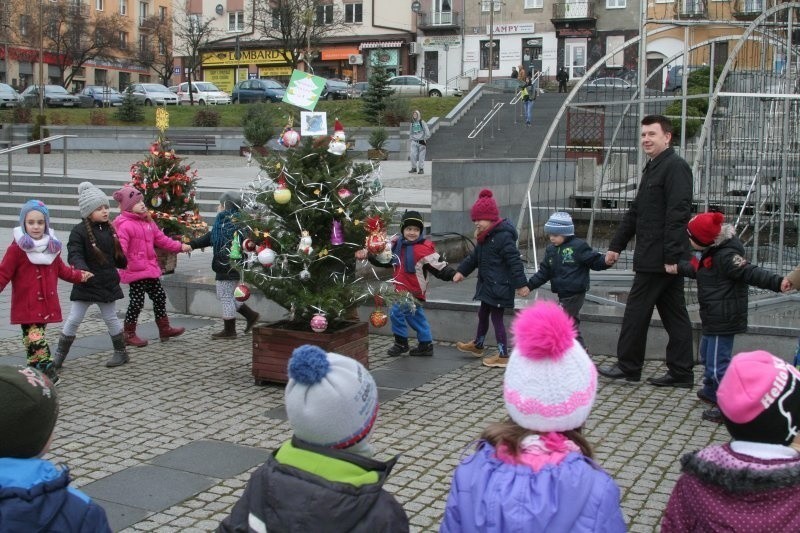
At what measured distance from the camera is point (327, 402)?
9.22 feet

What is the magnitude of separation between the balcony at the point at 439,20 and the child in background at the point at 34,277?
56492mm

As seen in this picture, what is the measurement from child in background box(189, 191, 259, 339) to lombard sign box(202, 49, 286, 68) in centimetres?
5731

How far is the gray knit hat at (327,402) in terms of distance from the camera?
Answer: 2.81 metres

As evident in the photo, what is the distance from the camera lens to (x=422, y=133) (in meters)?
26.1

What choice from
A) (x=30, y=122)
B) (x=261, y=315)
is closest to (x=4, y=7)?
(x=30, y=122)

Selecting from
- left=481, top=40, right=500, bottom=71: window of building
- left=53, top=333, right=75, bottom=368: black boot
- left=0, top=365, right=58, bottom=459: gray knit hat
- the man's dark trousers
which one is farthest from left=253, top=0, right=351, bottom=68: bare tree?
left=0, top=365, right=58, bottom=459: gray knit hat

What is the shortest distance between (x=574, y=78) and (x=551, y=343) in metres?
55.8

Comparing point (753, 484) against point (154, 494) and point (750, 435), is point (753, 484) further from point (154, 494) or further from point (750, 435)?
point (154, 494)

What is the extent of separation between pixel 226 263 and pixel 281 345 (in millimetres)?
1895

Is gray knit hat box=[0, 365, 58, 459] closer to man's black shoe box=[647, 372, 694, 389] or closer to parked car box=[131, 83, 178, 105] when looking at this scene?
man's black shoe box=[647, 372, 694, 389]

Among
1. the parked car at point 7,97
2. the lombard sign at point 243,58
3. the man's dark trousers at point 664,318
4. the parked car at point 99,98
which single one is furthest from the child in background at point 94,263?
the lombard sign at point 243,58

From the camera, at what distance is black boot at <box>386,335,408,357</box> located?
8840 millimetres

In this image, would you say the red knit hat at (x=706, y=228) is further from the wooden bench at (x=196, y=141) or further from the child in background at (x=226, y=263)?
the wooden bench at (x=196, y=141)

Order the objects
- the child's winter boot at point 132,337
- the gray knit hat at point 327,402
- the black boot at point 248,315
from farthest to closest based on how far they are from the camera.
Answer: the black boot at point 248,315, the child's winter boot at point 132,337, the gray knit hat at point 327,402
